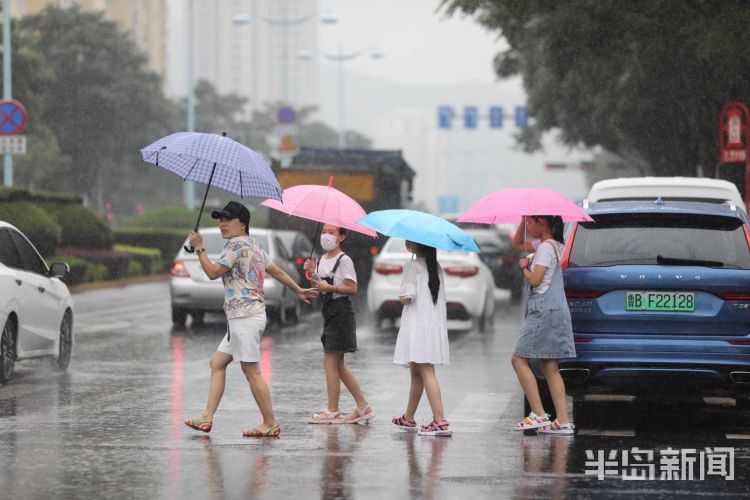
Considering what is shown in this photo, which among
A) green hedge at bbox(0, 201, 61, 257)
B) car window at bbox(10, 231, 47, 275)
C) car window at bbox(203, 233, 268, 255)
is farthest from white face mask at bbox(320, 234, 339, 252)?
green hedge at bbox(0, 201, 61, 257)

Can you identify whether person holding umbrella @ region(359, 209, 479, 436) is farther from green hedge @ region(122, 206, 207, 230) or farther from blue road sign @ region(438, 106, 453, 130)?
blue road sign @ region(438, 106, 453, 130)

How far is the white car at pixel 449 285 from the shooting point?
74.8 ft

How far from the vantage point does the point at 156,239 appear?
169 feet

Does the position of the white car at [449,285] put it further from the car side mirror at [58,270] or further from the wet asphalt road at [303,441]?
the car side mirror at [58,270]

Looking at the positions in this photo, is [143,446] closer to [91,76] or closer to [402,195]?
[402,195]

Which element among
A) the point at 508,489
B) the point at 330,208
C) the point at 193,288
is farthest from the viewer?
the point at 193,288

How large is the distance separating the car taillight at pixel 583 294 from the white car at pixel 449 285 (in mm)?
11358

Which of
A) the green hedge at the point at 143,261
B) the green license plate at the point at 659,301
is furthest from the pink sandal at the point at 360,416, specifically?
the green hedge at the point at 143,261

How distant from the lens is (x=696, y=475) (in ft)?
30.7

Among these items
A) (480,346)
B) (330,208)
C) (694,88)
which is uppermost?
(694,88)

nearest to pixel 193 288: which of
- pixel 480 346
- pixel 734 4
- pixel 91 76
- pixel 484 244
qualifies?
pixel 480 346

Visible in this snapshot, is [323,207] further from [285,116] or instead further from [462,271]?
[285,116]

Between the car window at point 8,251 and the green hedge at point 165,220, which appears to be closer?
the car window at point 8,251

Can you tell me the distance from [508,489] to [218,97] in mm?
100369
